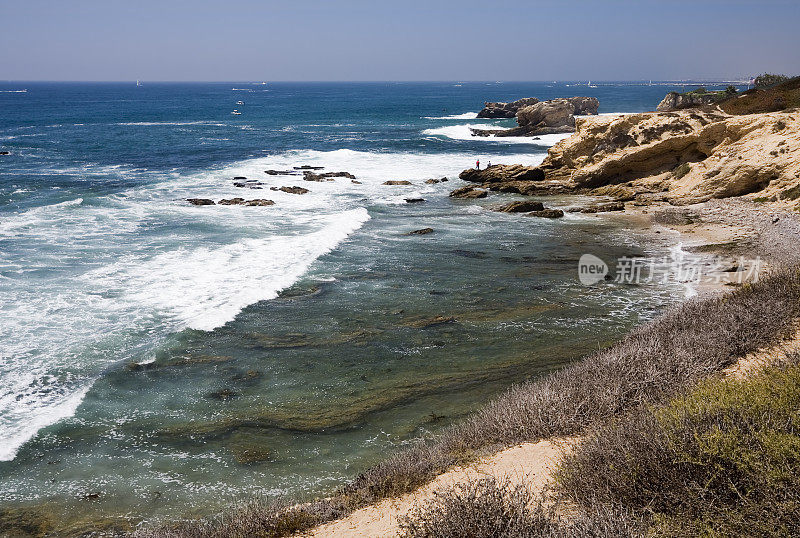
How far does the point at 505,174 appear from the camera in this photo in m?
37.0

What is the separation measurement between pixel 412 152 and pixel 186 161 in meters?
19.8

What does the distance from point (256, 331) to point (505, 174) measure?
1011 inches

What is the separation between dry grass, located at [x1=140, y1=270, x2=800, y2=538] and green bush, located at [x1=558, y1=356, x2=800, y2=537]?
146 cm

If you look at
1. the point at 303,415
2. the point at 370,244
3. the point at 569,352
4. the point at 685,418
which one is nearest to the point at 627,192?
the point at 370,244

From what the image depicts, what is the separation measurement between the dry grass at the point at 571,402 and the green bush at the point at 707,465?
1455 millimetres

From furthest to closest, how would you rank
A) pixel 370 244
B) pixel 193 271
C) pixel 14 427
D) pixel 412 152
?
pixel 412 152 → pixel 370 244 → pixel 193 271 → pixel 14 427

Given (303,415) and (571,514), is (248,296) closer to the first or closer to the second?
(303,415)

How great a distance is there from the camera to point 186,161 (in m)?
48.4

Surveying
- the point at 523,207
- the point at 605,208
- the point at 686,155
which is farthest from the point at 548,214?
the point at 686,155

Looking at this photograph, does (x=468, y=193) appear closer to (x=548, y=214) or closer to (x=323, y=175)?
(x=548, y=214)

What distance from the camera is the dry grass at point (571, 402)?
6.87m

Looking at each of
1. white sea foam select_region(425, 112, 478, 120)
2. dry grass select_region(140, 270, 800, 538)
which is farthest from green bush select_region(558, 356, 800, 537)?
white sea foam select_region(425, 112, 478, 120)

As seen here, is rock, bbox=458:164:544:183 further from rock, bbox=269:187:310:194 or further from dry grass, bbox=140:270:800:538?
dry grass, bbox=140:270:800:538

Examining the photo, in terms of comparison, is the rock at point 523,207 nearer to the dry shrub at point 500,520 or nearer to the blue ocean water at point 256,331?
the blue ocean water at point 256,331
